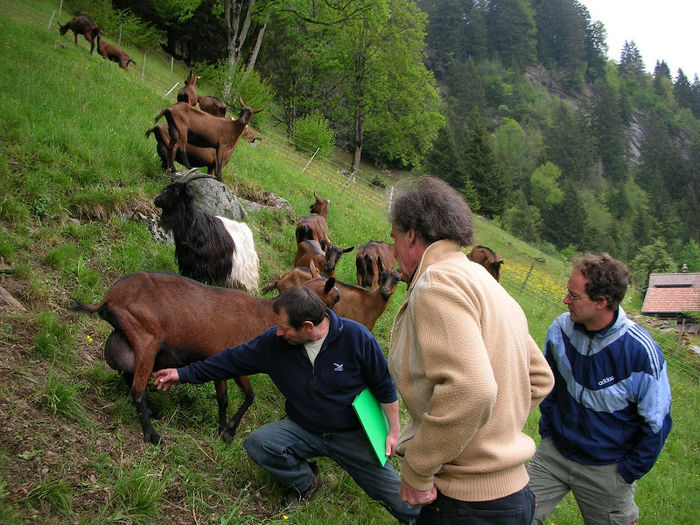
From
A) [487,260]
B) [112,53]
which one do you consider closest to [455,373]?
[487,260]

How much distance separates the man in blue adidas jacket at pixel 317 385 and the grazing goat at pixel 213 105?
10.0 m

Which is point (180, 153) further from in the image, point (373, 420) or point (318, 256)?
point (373, 420)

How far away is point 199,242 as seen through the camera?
696 cm

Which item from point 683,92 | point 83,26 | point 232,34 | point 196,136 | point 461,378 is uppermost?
point 683,92

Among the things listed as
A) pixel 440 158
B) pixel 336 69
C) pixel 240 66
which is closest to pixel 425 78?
pixel 336 69

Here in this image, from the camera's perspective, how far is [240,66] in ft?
88.0

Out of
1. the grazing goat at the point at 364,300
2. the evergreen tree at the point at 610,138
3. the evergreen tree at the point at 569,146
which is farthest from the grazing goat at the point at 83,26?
A: the evergreen tree at the point at 610,138

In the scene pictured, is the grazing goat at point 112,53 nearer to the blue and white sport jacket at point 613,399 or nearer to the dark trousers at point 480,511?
the blue and white sport jacket at point 613,399

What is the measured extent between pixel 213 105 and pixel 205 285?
9.30 m

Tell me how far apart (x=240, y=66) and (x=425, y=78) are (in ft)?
64.5

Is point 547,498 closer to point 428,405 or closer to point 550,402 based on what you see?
point 550,402

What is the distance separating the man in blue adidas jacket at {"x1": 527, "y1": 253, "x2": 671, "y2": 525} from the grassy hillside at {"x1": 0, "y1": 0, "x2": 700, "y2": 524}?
1721 mm

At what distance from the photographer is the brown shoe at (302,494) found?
4009 millimetres

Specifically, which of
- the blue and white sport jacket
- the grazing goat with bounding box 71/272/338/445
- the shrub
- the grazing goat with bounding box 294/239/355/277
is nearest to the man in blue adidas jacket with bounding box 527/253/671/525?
the blue and white sport jacket
